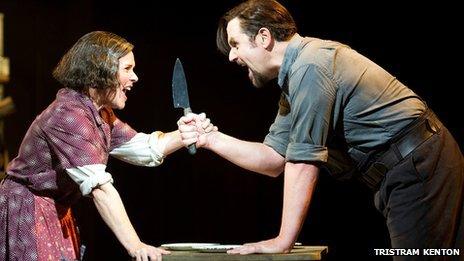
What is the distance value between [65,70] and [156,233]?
58.9 inches

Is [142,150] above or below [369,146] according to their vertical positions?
below

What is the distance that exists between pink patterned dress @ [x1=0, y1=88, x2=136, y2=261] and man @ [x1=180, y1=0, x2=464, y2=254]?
65 cm

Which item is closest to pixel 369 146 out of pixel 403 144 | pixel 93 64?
pixel 403 144

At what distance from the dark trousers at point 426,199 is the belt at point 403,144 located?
0.02 m

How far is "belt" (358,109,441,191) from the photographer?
240 centimetres

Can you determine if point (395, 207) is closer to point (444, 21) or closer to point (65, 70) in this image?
point (65, 70)

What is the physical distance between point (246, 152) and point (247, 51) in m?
0.38

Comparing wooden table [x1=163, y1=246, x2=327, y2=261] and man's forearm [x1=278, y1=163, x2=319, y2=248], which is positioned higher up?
man's forearm [x1=278, y1=163, x2=319, y2=248]

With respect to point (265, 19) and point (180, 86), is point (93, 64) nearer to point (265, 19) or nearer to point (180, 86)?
point (180, 86)

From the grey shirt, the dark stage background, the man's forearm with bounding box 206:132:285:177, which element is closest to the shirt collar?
the grey shirt

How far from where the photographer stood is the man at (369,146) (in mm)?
2340

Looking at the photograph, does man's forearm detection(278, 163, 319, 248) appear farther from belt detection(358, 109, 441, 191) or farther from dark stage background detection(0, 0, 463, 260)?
dark stage background detection(0, 0, 463, 260)

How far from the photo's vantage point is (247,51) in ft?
8.61

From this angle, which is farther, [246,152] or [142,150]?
[142,150]
